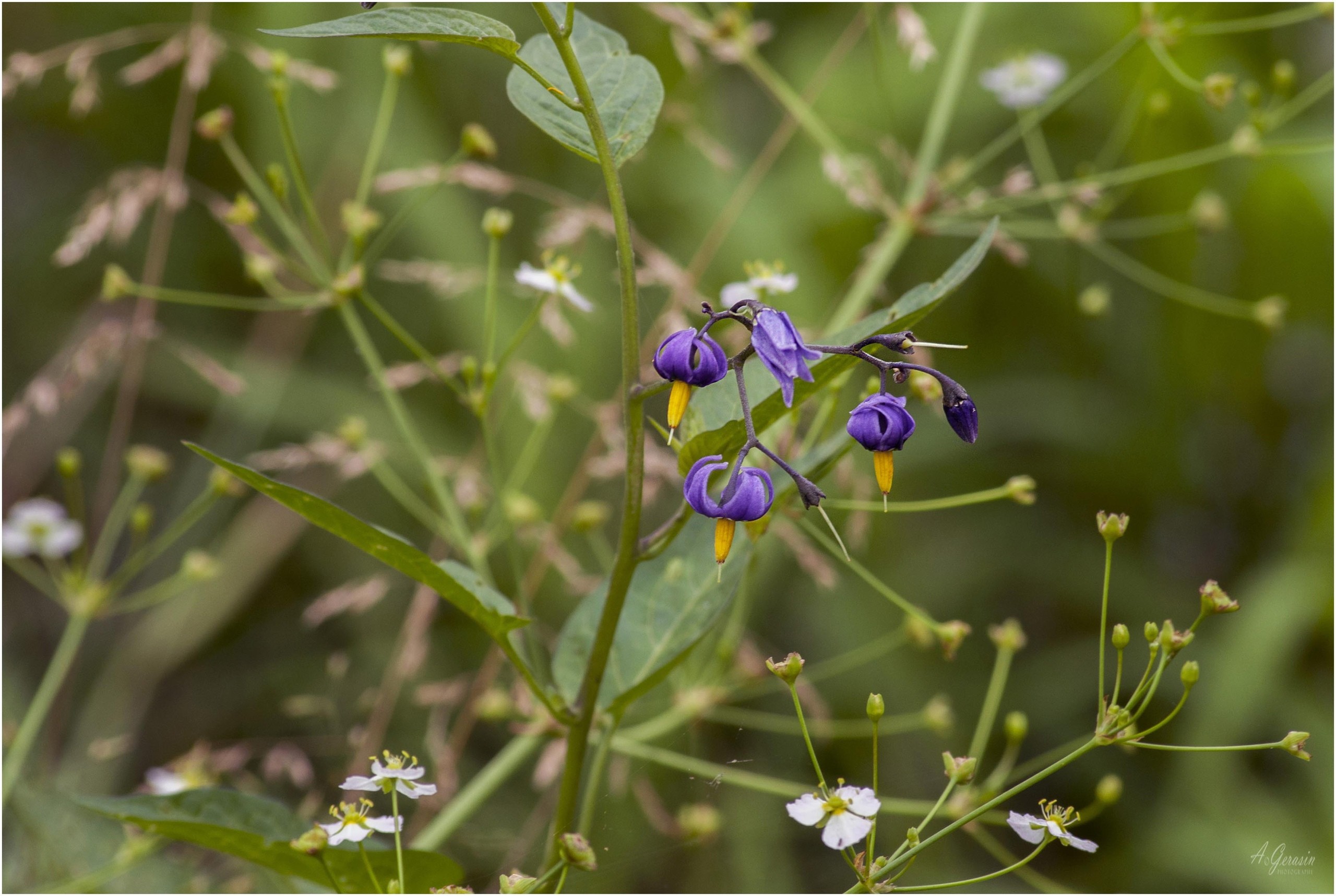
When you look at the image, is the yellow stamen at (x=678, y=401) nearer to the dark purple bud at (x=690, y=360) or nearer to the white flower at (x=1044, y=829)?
the dark purple bud at (x=690, y=360)

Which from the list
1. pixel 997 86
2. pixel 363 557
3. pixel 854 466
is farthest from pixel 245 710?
pixel 997 86

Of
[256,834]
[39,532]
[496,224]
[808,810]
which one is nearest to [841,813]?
[808,810]

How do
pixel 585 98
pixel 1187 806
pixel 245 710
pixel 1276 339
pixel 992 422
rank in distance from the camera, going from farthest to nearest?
pixel 1276 339 < pixel 992 422 < pixel 245 710 < pixel 1187 806 < pixel 585 98

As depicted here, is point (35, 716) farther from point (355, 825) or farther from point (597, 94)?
point (597, 94)

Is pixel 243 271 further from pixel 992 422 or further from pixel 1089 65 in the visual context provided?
pixel 1089 65

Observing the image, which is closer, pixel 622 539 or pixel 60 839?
pixel 622 539
